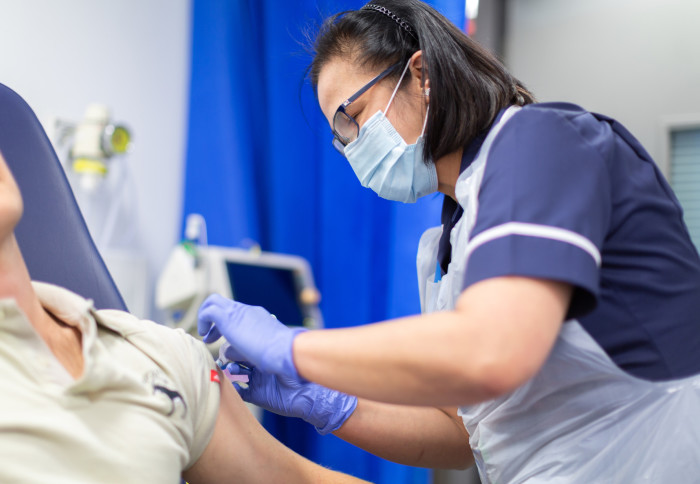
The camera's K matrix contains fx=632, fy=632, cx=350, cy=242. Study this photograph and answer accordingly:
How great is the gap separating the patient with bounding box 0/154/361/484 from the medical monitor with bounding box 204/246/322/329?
48.7 inches

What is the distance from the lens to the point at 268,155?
266 centimetres

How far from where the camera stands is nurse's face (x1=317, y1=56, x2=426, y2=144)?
3.99ft

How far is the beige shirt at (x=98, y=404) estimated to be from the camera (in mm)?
737

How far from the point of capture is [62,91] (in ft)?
6.95

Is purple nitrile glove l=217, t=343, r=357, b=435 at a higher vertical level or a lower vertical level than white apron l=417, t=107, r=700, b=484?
lower

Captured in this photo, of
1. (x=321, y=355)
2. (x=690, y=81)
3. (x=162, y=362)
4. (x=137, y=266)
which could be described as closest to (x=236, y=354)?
(x=162, y=362)

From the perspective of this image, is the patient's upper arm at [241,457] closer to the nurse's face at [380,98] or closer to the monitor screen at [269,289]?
the nurse's face at [380,98]

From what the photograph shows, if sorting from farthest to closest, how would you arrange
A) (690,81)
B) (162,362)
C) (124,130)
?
(690,81)
(124,130)
(162,362)

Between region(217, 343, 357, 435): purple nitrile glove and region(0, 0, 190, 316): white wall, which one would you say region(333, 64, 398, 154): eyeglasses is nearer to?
region(217, 343, 357, 435): purple nitrile glove

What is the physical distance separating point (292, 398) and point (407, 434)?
253 mm

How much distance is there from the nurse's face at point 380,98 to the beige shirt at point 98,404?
58 centimetres

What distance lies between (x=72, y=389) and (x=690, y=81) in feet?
7.46

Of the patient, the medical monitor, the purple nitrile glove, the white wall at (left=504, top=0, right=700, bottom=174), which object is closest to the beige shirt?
the patient

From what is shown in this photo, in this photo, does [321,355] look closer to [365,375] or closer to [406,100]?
[365,375]
